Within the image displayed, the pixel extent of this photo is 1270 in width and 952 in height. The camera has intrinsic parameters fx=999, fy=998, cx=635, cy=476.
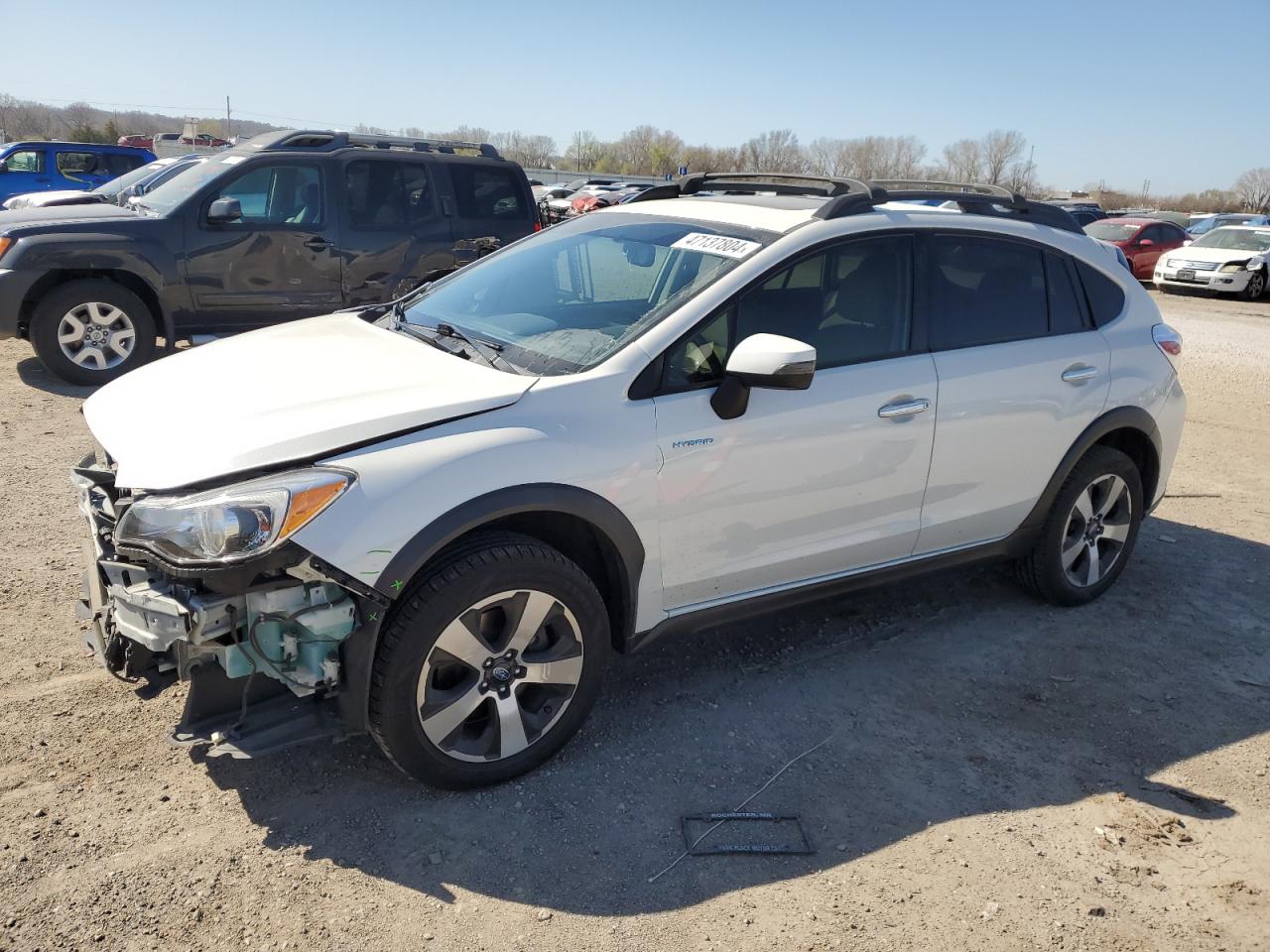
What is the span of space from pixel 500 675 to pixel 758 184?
2.68 metres

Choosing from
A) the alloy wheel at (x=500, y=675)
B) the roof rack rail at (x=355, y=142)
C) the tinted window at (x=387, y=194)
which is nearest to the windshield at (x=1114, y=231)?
the roof rack rail at (x=355, y=142)

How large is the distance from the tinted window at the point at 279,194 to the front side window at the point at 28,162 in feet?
43.2

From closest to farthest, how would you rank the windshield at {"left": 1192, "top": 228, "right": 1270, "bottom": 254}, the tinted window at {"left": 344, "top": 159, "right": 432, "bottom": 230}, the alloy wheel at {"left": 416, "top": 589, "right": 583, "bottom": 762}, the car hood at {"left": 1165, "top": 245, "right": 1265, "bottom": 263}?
the alloy wheel at {"left": 416, "top": 589, "right": 583, "bottom": 762}
the tinted window at {"left": 344, "top": 159, "right": 432, "bottom": 230}
the car hood at {"left": 1165, "top": 245, "right": 1265, "bottom": 263}
the windshield at {"left": 1192, "top": 228, "right": 1270, "bottom": 254}

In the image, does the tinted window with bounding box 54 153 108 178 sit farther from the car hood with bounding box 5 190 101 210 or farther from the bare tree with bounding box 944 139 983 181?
the bare tree with bounding box 944 139 983 181

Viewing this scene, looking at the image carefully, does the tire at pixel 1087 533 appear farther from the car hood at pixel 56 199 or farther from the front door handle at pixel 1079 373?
the car hood at pixel 56 199

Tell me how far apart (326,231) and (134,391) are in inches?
219

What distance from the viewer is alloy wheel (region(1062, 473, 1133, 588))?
4.69m

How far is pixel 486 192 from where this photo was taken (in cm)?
939

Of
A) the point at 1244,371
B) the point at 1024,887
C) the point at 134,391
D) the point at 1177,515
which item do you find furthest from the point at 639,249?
the point at 1244,371

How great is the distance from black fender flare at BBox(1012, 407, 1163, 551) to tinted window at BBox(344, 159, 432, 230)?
6311 mm

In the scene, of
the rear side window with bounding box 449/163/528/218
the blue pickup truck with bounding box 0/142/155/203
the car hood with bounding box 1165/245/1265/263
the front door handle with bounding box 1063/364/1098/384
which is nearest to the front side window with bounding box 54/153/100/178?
the blue pickup truck with bounding box 0/142/155/203

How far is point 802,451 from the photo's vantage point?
3.57 m

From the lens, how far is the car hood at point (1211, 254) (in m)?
20.1

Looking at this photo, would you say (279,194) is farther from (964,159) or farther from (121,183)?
(964,159)
